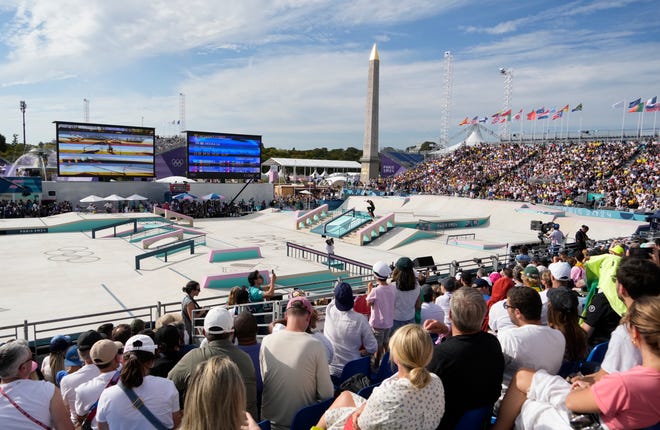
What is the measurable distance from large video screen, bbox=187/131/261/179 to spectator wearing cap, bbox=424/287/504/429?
40391 mm

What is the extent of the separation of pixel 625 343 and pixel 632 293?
3.09 feet

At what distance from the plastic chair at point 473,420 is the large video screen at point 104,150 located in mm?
39673

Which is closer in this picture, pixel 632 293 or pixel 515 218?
pixel 632 293

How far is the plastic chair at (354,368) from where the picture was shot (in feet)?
14.0

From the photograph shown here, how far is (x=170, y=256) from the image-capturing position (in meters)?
20.3

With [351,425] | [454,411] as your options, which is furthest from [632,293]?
[351,425]

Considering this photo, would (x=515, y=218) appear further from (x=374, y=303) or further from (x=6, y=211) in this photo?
(x=6, y=211)

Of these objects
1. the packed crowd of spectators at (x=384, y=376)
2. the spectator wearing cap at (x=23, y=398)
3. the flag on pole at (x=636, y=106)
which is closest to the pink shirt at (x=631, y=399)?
the packed crowd of spectators at (x=384, y=376)

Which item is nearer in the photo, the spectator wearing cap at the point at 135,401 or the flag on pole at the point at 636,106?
the spectator wearing cap at the point at 135,401

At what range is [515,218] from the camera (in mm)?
29625

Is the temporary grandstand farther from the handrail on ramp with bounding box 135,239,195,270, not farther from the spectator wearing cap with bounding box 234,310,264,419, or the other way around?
the spectator wearing cap with bounding box 234,310,264,419

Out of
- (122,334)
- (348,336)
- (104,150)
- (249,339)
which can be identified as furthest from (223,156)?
(249,339)

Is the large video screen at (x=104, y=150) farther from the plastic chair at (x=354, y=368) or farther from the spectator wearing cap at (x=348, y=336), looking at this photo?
the plastic chair at (x=354, y=368)

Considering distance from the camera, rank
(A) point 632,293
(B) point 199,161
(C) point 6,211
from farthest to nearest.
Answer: (B) point 199,161, (C) point 6,211, (A) point 632,293
